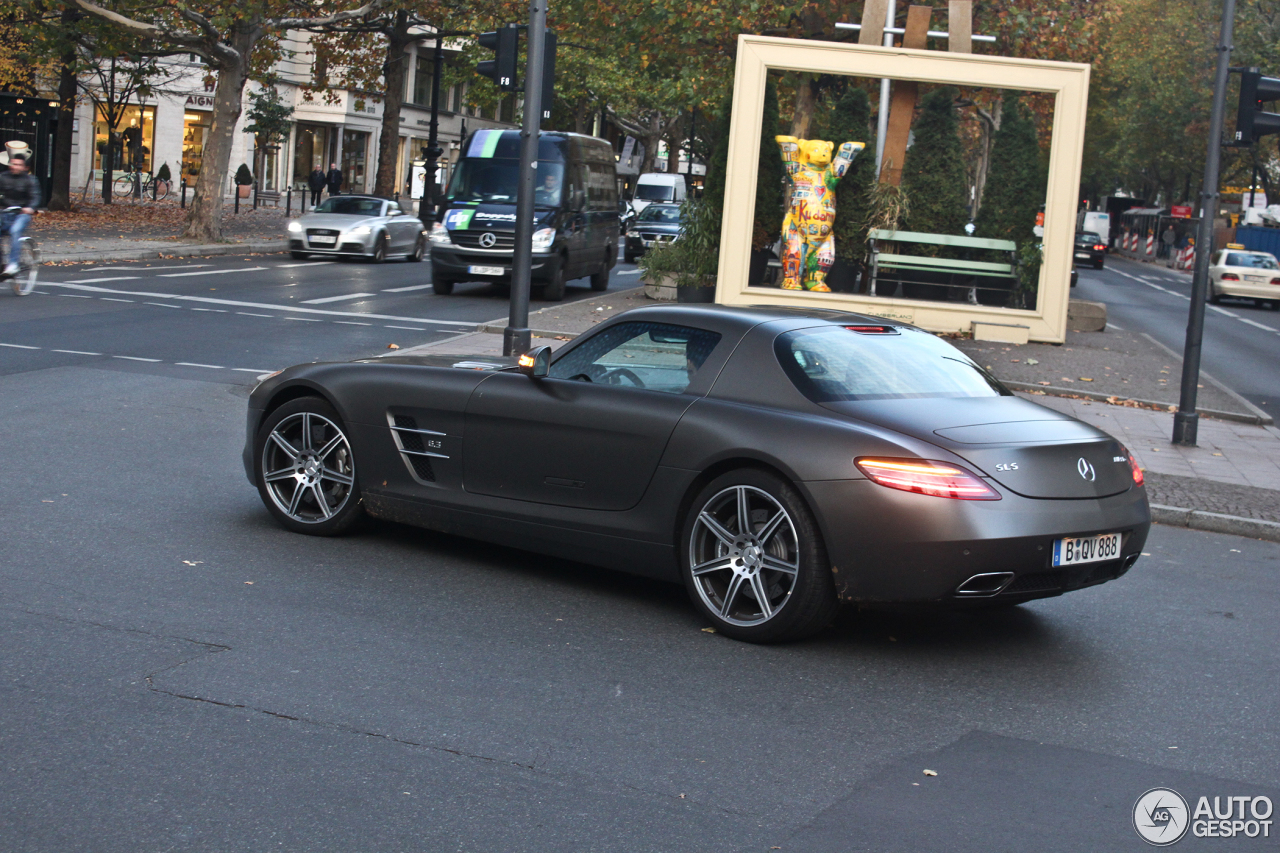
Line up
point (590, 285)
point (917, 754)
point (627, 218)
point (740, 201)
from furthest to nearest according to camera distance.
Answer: point (627, 218)
point (590, 285)
point (740, 201)
point (917, 754)

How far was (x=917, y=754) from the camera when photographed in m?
4.46

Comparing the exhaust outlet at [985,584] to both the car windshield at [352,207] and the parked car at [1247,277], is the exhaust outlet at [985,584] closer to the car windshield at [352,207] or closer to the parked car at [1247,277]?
the car windshield at [352,207]

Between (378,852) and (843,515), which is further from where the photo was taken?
(843,515)

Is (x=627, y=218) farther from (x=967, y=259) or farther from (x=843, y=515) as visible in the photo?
(x=843, y=515)

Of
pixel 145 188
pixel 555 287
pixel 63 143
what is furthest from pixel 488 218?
pixel 145 188

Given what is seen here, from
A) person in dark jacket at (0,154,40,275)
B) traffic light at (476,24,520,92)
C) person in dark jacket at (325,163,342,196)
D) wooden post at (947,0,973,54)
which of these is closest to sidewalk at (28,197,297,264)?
person in dark jacket at (0,154,40,275)

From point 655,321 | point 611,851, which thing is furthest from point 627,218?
point 611,851

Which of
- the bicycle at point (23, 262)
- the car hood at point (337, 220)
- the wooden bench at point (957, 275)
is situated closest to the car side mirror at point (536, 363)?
the bicycle at point (23, 262)

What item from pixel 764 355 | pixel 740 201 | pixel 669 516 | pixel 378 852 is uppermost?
pixel 740 201

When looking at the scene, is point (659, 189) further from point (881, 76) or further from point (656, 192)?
point (881, 76)

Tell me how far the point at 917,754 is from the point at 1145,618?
249 cm

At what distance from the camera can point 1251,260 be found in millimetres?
39625

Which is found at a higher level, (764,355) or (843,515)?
(764,355)

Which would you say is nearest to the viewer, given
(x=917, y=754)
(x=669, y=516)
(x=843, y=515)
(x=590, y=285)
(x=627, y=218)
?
(x=917, y=754)
